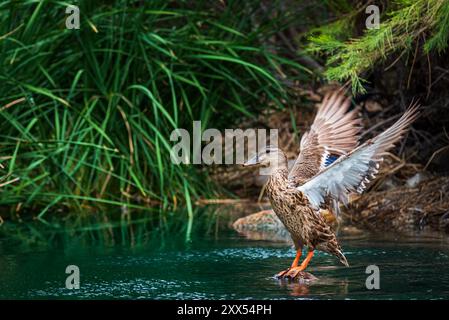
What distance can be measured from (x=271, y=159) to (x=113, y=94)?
11.4 feet

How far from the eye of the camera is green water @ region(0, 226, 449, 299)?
4.89m

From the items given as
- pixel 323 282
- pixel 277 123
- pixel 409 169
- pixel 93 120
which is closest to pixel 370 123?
pixel 409 169

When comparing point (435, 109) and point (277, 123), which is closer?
point (435, 109)

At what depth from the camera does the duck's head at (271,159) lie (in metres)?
5.69

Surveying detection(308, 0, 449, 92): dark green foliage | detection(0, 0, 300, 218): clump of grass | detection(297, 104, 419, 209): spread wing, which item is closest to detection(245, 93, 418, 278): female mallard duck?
detection(297, 104, 419, 209): spread wing

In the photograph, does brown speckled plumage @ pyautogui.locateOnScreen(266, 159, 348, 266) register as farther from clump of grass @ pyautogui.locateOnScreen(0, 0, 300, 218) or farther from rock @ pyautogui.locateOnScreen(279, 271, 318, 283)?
clump of grass @ pyautogui.locateOnScreen(0, 0, 300, 218)

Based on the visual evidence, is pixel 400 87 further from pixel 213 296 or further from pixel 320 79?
pixel 213 296

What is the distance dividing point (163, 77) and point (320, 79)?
195 cm

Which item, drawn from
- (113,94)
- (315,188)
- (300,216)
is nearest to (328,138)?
(315,188)

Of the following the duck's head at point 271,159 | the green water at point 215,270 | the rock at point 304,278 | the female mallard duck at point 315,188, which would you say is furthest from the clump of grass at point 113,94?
the rock at point 304,278

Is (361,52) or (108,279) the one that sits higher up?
(361,52)

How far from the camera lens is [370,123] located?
903 centimetres

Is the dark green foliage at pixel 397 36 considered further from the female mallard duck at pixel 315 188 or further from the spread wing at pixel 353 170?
the spread wing at pixel 353 170

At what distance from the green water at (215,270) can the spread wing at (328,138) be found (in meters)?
0.70
